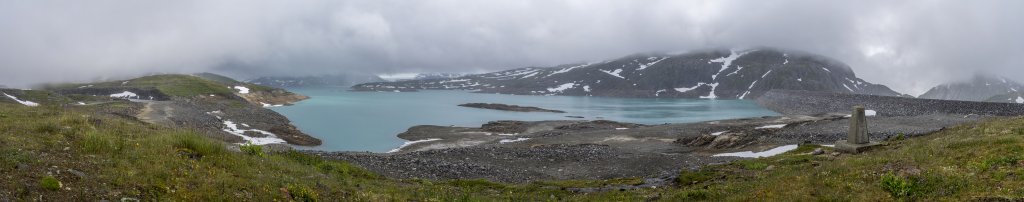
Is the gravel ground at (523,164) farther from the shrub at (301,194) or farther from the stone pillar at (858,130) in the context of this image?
the shrub at (301,194)

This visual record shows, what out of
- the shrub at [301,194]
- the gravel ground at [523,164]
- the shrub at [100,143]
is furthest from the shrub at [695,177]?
the shrub at [100,143]

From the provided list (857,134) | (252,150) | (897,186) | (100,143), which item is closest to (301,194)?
(100,143)

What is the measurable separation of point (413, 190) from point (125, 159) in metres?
8.87

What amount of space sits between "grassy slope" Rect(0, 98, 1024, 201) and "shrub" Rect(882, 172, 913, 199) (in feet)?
0.09

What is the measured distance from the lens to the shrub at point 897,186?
14.7 metres

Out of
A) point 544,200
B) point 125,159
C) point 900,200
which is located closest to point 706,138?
point 544,200

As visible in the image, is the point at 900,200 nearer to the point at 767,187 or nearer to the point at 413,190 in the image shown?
the point at 767,187

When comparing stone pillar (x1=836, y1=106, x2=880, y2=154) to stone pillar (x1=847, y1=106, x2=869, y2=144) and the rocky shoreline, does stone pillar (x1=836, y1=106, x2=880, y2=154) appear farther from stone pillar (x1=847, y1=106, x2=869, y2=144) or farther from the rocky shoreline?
the rocky shoreline

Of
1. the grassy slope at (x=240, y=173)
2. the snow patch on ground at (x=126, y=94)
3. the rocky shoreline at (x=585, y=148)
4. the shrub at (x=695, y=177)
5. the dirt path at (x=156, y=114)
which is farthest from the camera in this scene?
A: the snow patch on ground at (x=126, y=94)

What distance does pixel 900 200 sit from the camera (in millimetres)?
14227

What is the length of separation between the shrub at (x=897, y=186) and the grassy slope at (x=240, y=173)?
0.03 m

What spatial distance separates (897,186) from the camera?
15031mm

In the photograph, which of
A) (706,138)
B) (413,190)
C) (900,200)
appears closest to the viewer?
(900,200)

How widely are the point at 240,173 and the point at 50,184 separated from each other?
473 cm
